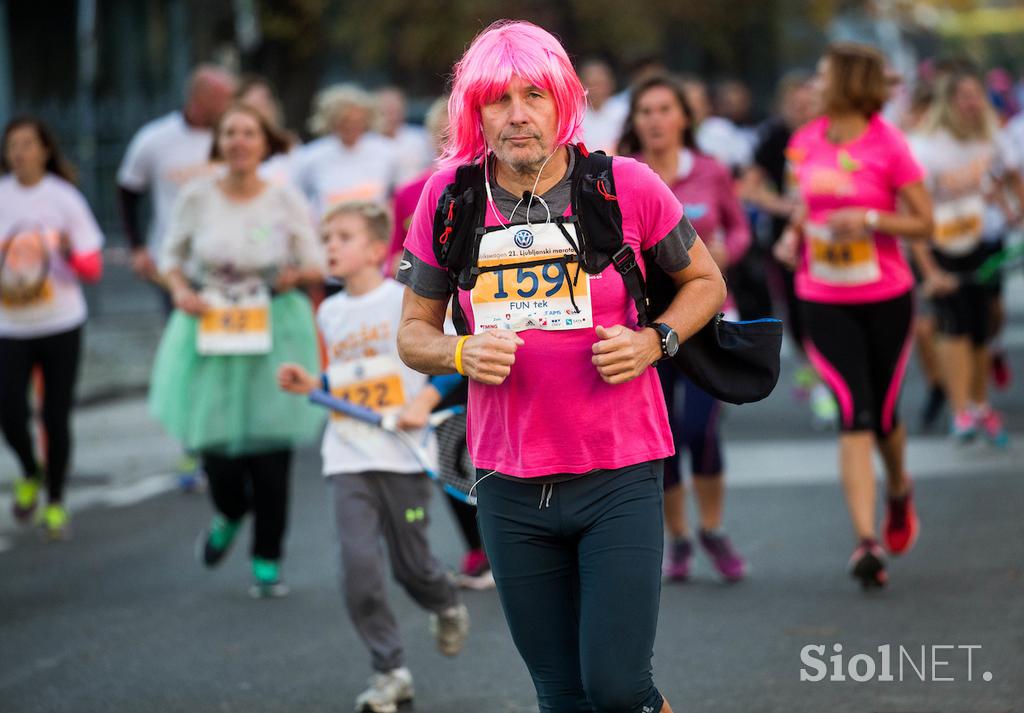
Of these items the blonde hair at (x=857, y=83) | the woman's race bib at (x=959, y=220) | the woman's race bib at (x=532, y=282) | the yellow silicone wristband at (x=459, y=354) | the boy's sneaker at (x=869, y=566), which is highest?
the blonde hair at (x=857, y=83)

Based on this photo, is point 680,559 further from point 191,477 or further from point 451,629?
point 191,477

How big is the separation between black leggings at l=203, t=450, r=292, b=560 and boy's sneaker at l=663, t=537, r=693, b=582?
168 centimetres

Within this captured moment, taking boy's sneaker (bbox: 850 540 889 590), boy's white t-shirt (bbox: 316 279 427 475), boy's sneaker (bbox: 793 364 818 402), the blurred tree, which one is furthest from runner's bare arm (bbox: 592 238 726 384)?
the blurred tree

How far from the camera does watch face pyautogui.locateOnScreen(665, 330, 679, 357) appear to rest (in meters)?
4.20

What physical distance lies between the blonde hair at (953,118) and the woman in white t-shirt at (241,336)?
4452 mm

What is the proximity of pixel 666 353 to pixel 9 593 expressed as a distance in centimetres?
482

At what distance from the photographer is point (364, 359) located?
6.44 m

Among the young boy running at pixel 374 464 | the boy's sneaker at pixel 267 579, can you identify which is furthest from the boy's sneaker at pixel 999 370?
the young boy running at pixel 374 464

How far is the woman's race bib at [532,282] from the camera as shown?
4.21 meters

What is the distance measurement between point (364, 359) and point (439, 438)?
1.61 feet

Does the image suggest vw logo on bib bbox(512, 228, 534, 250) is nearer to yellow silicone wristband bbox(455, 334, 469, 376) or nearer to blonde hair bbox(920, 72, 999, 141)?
yellow silicone wristband bbox(455, 334, 469, 376)

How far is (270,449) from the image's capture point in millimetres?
8070

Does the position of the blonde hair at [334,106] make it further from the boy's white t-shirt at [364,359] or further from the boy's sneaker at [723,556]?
the boy's white t-shirt at [364,359]

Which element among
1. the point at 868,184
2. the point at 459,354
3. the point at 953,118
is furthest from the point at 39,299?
the point at 459,354
